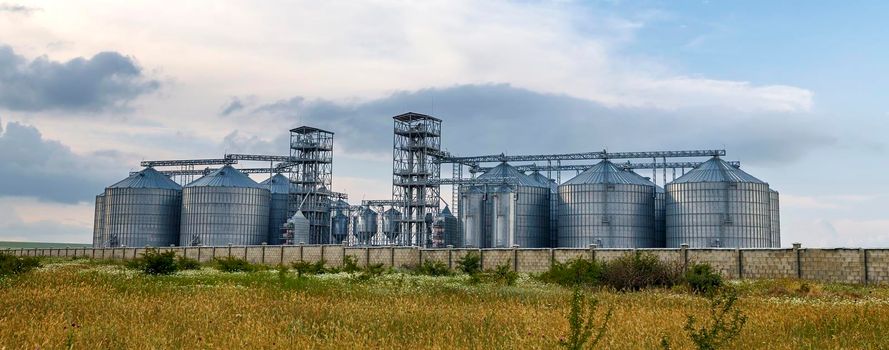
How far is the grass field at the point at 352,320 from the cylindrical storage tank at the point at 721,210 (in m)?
59.0

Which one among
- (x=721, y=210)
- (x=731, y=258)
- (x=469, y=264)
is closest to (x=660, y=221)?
(x=721, y=210)

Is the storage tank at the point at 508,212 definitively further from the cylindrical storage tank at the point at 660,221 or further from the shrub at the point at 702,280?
the shrub at the point at 702,280

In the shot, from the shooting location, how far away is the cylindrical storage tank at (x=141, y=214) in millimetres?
103438

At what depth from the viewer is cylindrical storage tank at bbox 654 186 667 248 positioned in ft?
284

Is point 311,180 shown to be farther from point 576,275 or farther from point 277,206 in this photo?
point 576,275

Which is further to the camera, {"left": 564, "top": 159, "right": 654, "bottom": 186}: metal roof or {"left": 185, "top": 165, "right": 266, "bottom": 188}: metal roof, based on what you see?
{"left": 185, "top": 165, "right": 266, "bottom": 188}: metal roof

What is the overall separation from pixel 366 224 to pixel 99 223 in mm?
41038

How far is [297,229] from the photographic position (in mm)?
95062

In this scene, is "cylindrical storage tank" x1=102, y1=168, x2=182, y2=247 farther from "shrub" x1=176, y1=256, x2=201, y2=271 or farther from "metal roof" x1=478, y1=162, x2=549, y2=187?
"shrub" x1=176, y1=256, x2=201, y2=271

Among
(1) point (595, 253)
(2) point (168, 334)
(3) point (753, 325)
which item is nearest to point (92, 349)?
(2) point (168, 334)

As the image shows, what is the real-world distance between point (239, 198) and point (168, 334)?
291 feet

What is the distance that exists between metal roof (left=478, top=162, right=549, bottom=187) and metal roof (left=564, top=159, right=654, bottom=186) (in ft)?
19.5

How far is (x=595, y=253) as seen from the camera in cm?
5144

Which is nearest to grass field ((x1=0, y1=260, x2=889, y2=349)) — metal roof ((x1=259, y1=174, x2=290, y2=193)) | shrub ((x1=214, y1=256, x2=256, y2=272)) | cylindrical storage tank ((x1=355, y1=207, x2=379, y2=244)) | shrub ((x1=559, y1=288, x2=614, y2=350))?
shrub ((x1=559, y1=288, x2=614, y2=350))
